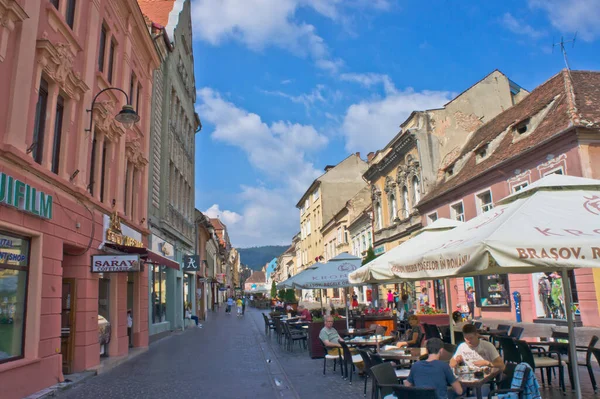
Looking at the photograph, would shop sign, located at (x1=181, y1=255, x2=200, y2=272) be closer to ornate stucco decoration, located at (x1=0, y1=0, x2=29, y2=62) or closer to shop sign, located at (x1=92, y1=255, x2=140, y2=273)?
shop sign, located at (x1=92, y1=255, x2=140, y2=273)

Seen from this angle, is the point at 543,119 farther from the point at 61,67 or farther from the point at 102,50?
the point at 61,67

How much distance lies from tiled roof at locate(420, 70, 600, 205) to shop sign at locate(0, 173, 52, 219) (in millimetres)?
15267

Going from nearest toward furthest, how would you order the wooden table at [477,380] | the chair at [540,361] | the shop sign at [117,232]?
the wooden table at [477,380] < the chair at [540,361] < the shop sign at [117,232]

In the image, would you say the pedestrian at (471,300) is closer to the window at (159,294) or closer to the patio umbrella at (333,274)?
the patio umbrella at (333,274)

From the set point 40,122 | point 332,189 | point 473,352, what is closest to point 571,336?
point 473,352

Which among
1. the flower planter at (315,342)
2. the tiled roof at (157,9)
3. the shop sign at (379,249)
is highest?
the tiled roof at (157,9)

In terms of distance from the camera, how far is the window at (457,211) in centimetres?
2334

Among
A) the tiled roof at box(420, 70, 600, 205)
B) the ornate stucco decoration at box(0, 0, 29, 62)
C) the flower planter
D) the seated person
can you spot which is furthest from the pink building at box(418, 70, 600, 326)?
the ornate stucco decoration at box(0, 0, 29, 62)

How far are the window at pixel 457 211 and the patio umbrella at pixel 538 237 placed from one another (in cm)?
1798

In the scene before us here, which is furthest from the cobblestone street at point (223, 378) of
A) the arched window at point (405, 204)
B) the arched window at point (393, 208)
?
the arched window at point (393, 208)

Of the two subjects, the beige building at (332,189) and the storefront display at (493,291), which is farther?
the beige building at (332,189)

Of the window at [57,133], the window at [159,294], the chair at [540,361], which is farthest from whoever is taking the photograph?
the window at [159,294]

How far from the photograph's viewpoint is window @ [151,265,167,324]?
19650mm

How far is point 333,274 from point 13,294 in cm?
939
